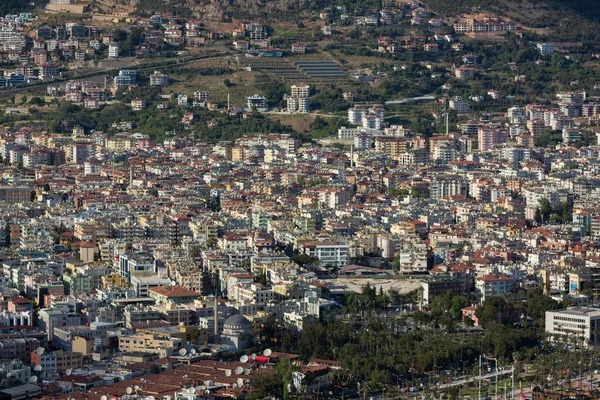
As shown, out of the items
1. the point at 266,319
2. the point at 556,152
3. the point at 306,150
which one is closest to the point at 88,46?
Answer: the point at 306,150

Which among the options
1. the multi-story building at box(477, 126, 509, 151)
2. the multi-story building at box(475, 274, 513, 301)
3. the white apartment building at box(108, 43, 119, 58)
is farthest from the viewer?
the white apartment building at box(108, 43, 119, 58)

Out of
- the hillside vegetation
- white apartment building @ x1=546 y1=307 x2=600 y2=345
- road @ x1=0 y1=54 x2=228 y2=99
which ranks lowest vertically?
white apartment building @ x1=546 y1=307 x2=600 y2=345

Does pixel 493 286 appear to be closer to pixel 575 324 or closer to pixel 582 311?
pixel 582 311

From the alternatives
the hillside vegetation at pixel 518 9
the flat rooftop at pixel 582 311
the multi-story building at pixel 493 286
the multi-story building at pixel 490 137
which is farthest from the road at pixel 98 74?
the flat rooftop at pixel 582 311

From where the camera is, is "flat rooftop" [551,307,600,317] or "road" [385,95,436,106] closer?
"flat rooftop" [551,307,600,317]

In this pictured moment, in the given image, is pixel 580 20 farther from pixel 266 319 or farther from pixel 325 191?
pixel 266 319

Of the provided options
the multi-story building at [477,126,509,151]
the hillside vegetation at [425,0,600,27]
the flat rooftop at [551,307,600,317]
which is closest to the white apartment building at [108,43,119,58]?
A: the hillside vegetation at [425,0,600,27]

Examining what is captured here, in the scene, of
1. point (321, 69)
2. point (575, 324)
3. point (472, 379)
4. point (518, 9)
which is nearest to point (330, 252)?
point (575, 324)

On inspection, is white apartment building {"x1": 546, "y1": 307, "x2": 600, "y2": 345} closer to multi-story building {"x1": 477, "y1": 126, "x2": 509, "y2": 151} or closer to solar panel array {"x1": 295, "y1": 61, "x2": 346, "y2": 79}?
multi-story building {"x1": 477, "y1": 126, "x2": 509, "y2": 151}

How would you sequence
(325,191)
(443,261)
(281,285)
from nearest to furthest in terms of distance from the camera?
1. (281,285)
2. (443,261)
3. (325,191)
